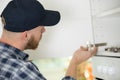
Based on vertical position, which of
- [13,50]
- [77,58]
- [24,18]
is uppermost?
[24,18]

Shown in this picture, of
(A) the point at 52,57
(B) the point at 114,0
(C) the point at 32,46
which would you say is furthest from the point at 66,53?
(C) the point at 32,46

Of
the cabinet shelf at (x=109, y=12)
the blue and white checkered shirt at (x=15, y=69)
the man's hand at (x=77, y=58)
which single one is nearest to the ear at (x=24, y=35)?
the blue and white checkered shirt at (x=15, y=69)

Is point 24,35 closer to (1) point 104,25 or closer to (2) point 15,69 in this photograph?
(2) point 15,69

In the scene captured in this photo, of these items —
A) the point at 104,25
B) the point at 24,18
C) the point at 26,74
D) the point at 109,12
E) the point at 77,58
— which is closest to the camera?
the point at 26,74

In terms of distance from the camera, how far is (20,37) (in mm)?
1018

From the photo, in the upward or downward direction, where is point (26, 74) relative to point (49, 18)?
downward

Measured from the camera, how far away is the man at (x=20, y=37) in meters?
0.91

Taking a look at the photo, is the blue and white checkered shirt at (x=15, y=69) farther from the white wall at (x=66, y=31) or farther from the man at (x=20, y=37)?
the white wall at (x=66, y=31)

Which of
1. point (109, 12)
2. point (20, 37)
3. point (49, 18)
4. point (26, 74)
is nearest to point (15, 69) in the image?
point (26, 74)

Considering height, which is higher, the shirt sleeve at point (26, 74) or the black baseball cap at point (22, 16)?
the black baseball cap at point (22, 16)

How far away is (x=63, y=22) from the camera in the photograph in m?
1.69

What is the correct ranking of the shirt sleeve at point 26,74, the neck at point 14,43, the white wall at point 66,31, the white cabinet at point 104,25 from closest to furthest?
the shirt sleeve at point 26,74, the neck at point 14,43, the white cabinet at point 104,25, the white wall at point 66,31

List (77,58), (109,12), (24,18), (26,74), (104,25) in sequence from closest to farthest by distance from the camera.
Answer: (26,74) → (24,18) → (77,58) → (109,12) → (104,25)

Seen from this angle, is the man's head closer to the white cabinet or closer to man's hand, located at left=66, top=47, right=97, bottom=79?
man's hand, located at left=66, top=47, right=97, bottom=79
